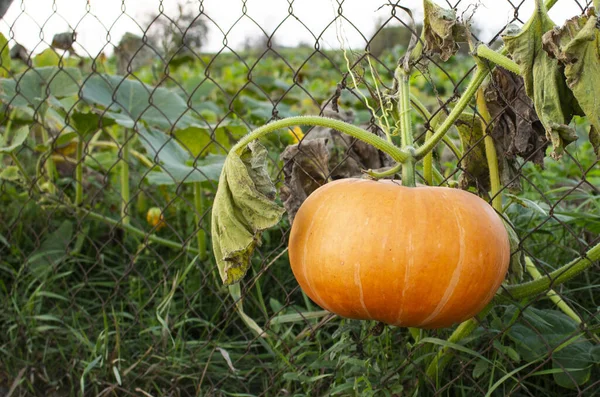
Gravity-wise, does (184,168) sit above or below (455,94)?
below

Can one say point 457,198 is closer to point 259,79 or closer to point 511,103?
point 511,103

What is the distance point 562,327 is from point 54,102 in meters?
1.75

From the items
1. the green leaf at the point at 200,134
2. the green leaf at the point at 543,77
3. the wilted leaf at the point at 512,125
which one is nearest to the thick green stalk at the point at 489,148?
the wilted leaf at the point at 512,125

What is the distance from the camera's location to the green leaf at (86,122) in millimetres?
2369

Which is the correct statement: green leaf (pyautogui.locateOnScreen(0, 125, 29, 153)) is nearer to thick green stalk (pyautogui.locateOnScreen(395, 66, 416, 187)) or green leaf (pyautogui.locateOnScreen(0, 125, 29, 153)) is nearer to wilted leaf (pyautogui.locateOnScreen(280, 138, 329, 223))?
wilted leaf (pyautogui.locateOnScreen(280, 138, 329, 223))

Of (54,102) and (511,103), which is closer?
(511,103)

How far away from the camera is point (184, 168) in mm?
2090

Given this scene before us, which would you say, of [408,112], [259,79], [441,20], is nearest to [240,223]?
[408,112]

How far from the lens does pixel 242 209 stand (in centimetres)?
127

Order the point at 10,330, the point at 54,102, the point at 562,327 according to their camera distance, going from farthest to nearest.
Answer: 1. the point at 54,102
2. the point at 10,330
3. the point at 562,327

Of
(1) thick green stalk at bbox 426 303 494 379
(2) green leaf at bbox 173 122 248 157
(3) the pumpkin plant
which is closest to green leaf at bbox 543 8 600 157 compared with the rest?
(3) the pumpkin plant

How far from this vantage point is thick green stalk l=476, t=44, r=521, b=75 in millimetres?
1159

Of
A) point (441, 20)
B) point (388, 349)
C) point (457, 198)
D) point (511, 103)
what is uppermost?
point (441, 20)

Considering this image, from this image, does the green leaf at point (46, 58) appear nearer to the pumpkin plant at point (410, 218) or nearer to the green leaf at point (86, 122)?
the green leaf at point (86, 122)
